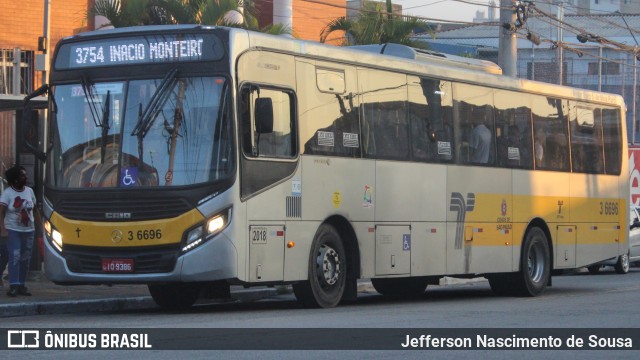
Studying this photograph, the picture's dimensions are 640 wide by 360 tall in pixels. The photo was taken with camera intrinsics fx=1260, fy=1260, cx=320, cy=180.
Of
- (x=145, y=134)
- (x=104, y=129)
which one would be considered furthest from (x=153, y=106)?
(x=104, y=129)

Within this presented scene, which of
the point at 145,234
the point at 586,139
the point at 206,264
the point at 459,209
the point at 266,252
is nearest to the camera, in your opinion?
the point at 206,264

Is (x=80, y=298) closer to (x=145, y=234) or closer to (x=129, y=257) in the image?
(x=129, y=257)

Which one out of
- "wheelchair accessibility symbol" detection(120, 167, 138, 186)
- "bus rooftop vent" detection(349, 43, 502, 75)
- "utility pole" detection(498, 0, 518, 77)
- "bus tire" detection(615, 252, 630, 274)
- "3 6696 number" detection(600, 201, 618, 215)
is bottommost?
"bus tire" detection(615, 252, 630, 274)

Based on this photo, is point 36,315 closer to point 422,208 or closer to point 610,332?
point 422,208

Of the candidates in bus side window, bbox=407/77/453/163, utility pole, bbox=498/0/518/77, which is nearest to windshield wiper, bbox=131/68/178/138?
bus side window, bbox=407/77/453/163

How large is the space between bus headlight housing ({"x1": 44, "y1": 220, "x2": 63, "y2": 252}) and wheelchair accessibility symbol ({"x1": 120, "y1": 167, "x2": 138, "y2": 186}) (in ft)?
3.84

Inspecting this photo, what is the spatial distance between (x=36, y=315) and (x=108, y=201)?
6.44 feet

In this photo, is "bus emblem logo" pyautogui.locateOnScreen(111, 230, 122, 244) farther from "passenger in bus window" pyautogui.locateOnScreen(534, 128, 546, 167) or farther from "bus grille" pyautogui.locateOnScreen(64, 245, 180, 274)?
"passenger in bus window" pyautogui.locateOnScreen(534, 128, 546, 167)

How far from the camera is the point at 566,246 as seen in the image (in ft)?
71.3

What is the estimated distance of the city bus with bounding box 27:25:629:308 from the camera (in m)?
14.6

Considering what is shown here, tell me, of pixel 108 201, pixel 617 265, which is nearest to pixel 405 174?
pixel 108 201

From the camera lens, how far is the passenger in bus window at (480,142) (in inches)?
768

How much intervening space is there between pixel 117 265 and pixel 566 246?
9627 millimetres

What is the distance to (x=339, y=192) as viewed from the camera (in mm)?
16406
